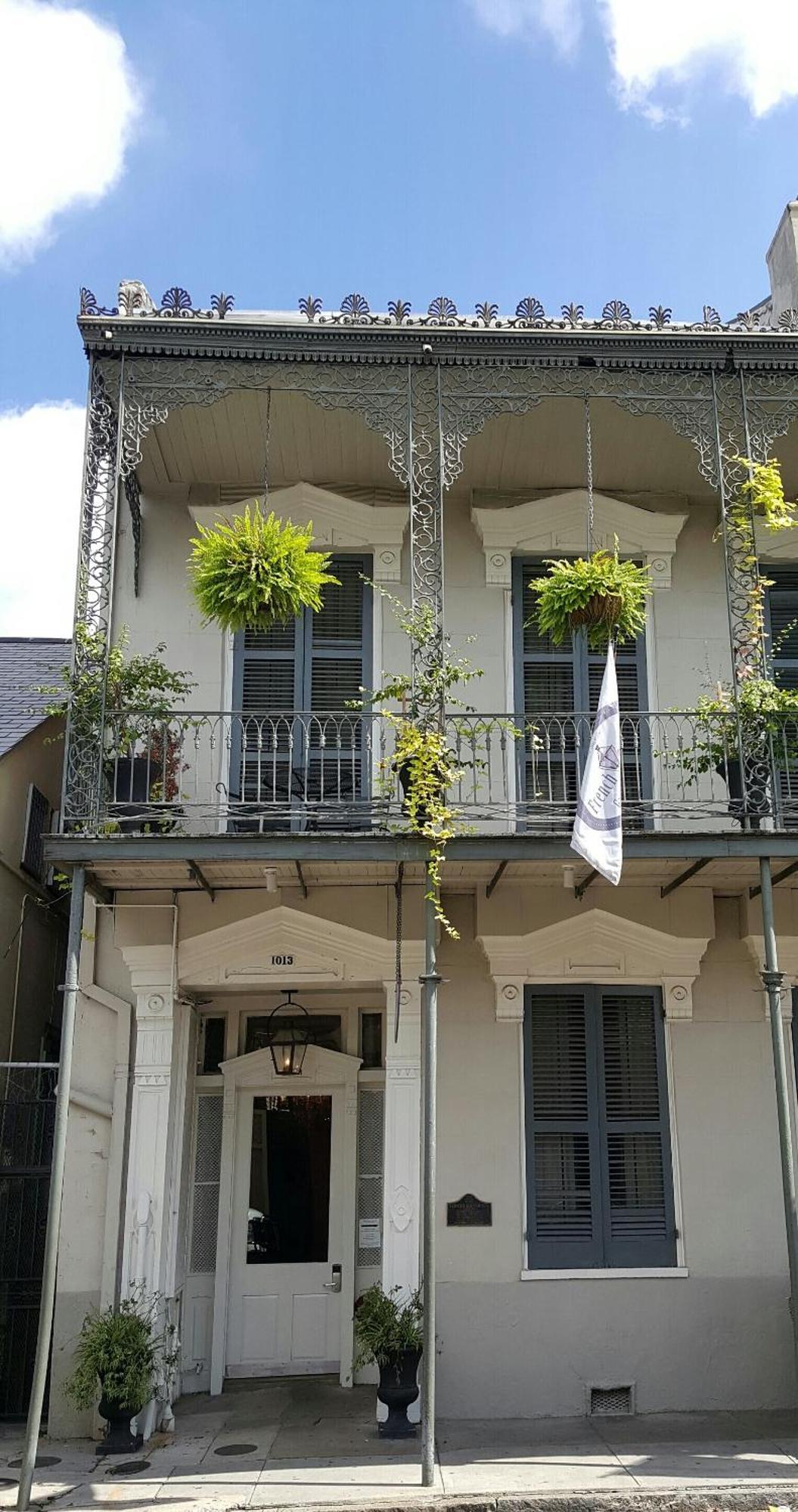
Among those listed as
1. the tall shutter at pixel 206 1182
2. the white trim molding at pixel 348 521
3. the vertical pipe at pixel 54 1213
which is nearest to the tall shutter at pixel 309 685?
the white trim molding at pixel 348 521

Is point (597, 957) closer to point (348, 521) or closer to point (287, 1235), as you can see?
point (287, 1235)

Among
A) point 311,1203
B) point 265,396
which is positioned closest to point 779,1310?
point 311,1203

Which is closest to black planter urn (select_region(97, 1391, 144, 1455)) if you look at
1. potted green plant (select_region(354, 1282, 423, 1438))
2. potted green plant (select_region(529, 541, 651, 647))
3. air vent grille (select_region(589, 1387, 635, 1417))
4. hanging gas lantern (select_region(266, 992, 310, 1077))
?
potted green plant (select_region(354, 1282, 423, 1438))

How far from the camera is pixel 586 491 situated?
973 cm

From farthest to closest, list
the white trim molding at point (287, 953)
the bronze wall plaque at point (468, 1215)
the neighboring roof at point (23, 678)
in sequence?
the neighboring roof at point (23, 678) → the white trim molding at point (287, 953) → the bronze wall plaque at point (468, 1215)

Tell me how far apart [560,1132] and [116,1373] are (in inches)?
128

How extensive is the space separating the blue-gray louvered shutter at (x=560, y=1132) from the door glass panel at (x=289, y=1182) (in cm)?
170

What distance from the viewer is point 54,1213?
664 cm

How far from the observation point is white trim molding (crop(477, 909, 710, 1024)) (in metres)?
8.68

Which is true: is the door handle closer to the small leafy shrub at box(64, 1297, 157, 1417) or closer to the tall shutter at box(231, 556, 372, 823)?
the small leafy shrub at box(64, 1297, 157, 1417)

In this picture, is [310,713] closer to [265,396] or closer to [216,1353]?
[265,396]

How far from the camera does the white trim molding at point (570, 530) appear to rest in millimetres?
9586

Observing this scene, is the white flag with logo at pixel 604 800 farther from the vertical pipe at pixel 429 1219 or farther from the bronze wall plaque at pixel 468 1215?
the bronze wall plaque at pixel 468 1215

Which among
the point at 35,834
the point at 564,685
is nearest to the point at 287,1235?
the point at 35,834
